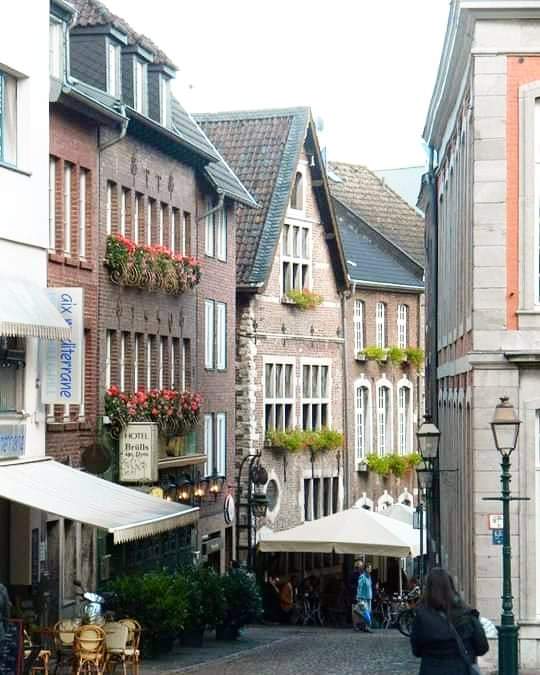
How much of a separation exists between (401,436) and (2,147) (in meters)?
33.5

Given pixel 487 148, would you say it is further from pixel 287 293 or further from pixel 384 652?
pixel 287 293

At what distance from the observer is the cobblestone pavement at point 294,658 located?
24016 millimetres

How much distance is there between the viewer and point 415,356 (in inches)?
2228

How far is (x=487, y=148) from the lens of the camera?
72.3 ft

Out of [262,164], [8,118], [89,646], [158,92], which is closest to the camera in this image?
[89,646]

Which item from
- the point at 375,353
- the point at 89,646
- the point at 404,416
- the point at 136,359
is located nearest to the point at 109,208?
the point at 136,359

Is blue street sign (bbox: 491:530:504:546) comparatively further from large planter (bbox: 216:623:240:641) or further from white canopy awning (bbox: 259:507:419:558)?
white canopy awning (bbox: 259:507:419:558)

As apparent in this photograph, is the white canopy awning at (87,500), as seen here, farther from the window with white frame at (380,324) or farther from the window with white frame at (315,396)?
the window with white frame at (380,324)

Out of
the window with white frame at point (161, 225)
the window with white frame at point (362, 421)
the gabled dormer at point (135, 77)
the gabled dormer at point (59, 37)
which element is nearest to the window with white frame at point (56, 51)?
the gabled dormer at point (59, 37)

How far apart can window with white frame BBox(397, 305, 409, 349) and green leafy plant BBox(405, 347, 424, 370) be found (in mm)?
340

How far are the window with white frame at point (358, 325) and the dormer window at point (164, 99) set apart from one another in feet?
61.5

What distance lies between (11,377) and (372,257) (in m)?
33.7

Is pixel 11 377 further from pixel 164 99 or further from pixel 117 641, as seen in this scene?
pixel 164 99

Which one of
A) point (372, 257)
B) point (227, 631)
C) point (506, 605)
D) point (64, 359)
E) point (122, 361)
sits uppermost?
point (372, 257)
